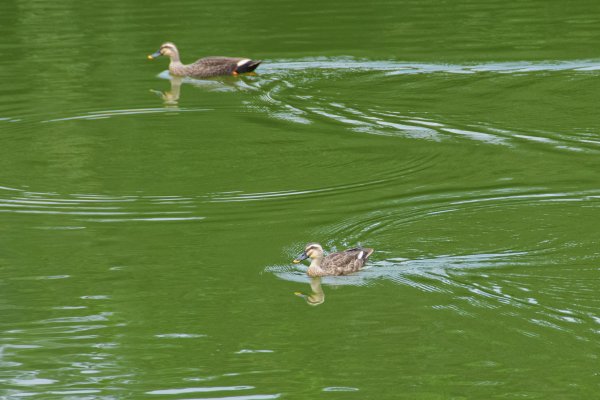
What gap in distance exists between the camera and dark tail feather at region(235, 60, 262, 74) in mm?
21344

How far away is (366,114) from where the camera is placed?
18219mm

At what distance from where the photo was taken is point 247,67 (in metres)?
21.4

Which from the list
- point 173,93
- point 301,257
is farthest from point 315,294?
point 173,93

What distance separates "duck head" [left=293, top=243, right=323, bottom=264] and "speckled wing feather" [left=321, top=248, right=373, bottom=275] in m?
0.10

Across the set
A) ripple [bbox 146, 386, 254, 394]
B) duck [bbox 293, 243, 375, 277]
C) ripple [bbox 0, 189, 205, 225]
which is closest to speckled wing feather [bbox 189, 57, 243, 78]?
ripple [bbox 0, 189, 205, 225]

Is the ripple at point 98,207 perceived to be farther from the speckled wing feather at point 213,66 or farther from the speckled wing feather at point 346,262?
Answer: the speckled wing feather at point 213,66

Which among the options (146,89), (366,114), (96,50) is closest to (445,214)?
(366,114)

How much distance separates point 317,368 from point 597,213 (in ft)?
14.6

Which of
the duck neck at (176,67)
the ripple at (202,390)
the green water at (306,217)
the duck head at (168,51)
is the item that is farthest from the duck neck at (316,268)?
the duck head at (168,51)

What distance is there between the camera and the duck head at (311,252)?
1179 cm

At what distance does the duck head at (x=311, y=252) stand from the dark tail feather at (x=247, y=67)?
9.78 meters

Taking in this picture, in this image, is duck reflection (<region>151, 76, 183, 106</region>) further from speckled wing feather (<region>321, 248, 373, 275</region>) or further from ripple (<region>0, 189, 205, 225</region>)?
speckled wing feather (<region>321, 248, 373, 275</region>)

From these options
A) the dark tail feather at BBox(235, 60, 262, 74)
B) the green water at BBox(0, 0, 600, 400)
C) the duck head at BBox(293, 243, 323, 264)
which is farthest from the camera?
the dark tail feather at BBox(235, 60, 262, 74)

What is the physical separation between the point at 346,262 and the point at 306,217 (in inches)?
82.9
